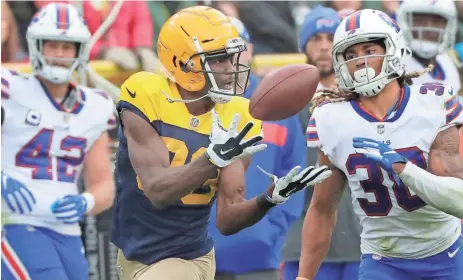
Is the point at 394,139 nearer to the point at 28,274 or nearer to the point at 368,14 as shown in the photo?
Answer: the point at 368,14

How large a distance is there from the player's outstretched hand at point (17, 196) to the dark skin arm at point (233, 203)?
1695mm

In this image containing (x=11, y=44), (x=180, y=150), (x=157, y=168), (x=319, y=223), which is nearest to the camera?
(x=157, y=168)

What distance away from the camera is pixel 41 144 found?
6.43 meters

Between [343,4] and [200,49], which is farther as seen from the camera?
[343,4]

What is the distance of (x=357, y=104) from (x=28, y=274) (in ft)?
6.70

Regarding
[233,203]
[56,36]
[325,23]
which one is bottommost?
[56,36]

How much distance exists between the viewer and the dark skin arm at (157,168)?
181 inches

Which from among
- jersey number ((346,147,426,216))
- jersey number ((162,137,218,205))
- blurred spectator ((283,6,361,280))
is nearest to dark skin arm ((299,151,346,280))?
jersey number ((346,147,426,216))

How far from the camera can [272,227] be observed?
6379 mm

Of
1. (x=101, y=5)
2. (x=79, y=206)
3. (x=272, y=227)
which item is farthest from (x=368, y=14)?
(x=101, y=5)

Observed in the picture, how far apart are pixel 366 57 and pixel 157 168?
0.98 m

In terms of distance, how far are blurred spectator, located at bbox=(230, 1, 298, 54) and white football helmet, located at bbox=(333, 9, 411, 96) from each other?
107 inches

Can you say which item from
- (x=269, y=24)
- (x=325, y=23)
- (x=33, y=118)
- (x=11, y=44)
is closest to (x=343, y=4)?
(x=269, y=24)

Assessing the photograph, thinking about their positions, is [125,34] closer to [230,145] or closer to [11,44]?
[11,44]
